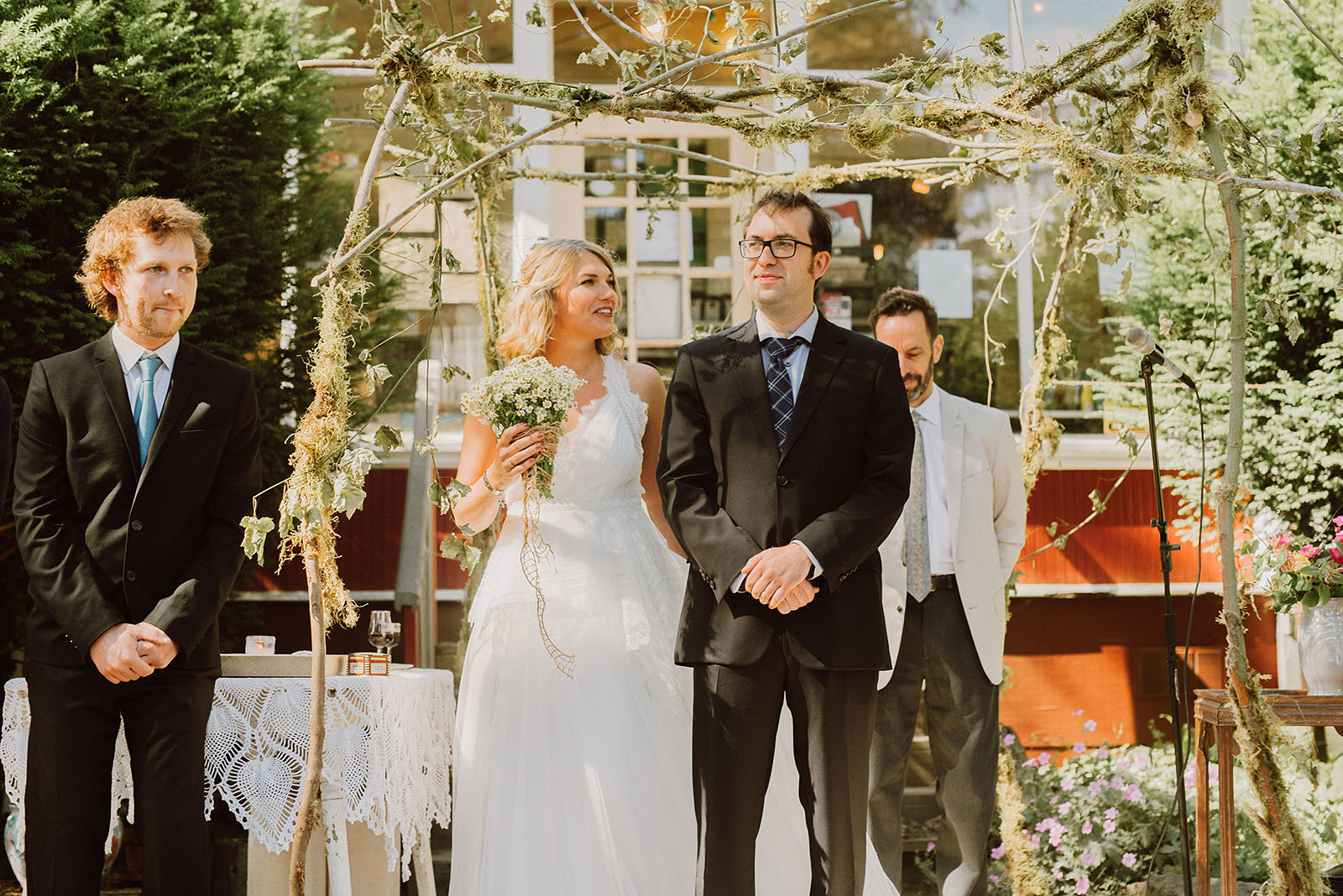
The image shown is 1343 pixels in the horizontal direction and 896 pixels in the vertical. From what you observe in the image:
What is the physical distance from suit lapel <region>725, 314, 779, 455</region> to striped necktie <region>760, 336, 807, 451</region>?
0.8 inches

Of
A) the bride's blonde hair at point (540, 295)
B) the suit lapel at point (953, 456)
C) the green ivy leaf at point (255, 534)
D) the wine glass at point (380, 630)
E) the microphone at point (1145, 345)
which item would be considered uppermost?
the bride's blonde hair at point (540, 295)

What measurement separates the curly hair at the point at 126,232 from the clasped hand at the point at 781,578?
183 cm

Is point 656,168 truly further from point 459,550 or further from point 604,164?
point 459,550

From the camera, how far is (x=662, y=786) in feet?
12.3

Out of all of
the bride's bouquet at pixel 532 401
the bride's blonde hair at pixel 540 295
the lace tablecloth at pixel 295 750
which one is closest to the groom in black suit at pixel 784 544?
the bride's bouquet at pixel 532 401

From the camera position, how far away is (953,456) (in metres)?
4.36

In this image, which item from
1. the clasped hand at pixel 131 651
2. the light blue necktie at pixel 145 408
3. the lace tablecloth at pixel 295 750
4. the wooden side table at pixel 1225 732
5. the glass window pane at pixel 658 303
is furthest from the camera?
the glass window pane at pixel 658 303

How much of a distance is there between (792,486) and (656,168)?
2.92 m

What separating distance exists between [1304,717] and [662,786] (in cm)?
221

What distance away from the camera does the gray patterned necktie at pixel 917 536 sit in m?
4.22

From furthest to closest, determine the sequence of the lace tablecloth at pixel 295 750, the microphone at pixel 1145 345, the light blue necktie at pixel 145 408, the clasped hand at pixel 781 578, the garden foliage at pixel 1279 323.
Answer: the garden foliage at pixel 1279 323
the microphone at pixel 1145 345
the lace tablecloth at pixel 295 750
the light blue necktie at pixel 145 408
the clasped hand at pixel 781 578

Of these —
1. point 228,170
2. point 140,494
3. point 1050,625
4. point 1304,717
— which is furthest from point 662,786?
point 1050,625

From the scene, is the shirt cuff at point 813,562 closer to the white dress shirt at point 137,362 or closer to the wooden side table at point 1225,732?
the white dress shirt at point 137,362

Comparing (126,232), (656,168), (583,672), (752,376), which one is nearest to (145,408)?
(126,232)
